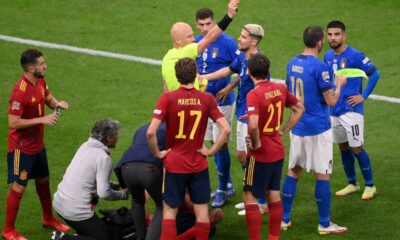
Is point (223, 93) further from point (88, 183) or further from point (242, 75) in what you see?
point (88, 183)

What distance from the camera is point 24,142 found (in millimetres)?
11812

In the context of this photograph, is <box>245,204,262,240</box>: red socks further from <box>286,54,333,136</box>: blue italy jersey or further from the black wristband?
the black wristband

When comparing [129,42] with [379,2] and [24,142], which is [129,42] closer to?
[379,2]

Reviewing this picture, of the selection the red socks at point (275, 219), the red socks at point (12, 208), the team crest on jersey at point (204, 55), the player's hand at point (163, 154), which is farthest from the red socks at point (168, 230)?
the team crest on jersey at point (204, 55)

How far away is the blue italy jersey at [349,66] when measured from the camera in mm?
12843

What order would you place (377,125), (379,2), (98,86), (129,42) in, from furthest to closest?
1. (379,2)
2. (129,42)
3. (98,86)
4. (377,125)

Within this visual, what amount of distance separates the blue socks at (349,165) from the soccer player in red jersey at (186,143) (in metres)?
3.06

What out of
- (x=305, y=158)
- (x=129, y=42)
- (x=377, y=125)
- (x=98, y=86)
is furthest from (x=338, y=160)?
(x=129, y=42)

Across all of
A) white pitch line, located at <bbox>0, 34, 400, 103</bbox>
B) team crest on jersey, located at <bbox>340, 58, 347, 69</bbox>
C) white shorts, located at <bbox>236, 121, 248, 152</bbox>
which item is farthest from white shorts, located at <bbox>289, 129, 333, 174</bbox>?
white pitch line, located at <bbox>0, 34, 400, 103</bbox>

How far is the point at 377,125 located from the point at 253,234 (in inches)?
198

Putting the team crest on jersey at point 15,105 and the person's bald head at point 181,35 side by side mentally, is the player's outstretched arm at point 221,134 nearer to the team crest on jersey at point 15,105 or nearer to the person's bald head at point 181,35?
the person's bald head at point 181,35

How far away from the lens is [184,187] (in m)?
10.8

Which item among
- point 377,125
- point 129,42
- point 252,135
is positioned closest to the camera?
point 252,135

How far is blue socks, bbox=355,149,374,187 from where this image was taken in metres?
13.0
